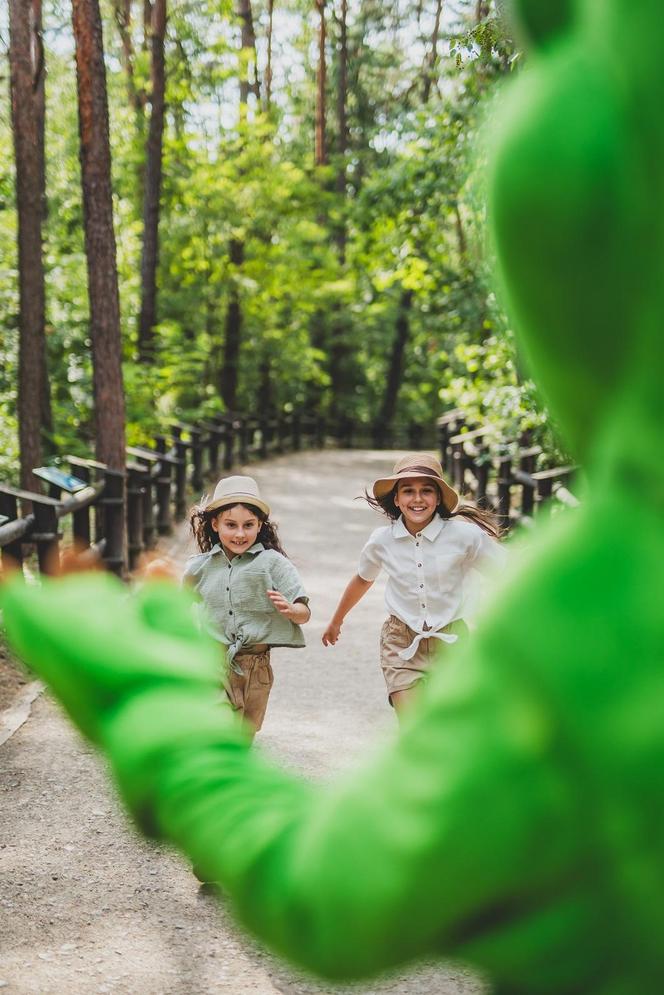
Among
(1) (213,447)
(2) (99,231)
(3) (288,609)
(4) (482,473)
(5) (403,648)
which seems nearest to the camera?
(3) (288,609)

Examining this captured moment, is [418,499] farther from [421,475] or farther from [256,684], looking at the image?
[256,684]

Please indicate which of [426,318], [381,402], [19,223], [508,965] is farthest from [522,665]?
[381,402]

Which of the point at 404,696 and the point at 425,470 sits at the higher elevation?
the point at 425,470

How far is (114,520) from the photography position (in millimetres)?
9781

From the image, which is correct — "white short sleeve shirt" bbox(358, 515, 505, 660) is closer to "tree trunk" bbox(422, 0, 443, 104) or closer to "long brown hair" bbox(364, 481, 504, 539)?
"long brown hair" bbox(364, 481, 504, 539)

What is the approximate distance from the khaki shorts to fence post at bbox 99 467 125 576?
5583mm

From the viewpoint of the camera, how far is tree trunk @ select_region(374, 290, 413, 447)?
30875mm

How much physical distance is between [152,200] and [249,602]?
14.7 metres

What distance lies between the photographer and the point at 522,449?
1101 cm

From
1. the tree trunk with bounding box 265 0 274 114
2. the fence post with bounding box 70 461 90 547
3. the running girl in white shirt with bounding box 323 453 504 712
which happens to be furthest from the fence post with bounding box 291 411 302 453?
the running girl in white shirt with bounding box 323 453 504 712

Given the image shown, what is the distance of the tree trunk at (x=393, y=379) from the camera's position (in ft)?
101

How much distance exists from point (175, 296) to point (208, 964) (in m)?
20.1

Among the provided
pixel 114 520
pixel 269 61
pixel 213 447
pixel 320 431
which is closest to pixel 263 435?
pixel 213 447

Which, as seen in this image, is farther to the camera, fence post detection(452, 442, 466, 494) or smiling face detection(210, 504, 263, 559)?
fence post detection(452, 442, 466, 494)
